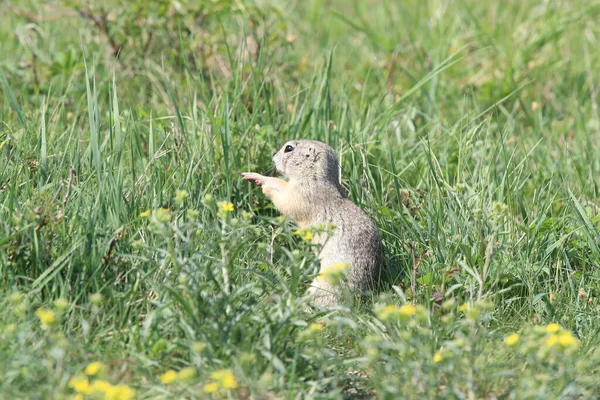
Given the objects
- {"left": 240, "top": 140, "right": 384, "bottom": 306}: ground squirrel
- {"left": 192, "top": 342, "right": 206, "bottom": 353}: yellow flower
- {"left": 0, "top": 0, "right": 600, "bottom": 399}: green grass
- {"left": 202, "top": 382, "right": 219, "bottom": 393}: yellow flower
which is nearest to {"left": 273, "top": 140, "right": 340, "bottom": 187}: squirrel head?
{"left": 240, "top": 140, "right": 384, "bottom": 306}: ground squirrel

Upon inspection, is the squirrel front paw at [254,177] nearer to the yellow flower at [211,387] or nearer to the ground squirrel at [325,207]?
the ground squirrel at [325,207]

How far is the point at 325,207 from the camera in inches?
196

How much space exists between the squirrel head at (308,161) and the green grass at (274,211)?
0.67 ft

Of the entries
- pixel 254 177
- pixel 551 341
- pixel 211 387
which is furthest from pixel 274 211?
pixel 551 341

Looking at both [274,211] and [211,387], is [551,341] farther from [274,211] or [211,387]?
[274,211]

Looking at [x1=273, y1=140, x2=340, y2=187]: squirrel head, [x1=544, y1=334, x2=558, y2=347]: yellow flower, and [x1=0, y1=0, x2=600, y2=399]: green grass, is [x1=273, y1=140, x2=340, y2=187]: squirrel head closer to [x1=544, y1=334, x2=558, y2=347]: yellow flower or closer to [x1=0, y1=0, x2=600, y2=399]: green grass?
[x1=0, y1=0, x2=600, y2=399]: green grass

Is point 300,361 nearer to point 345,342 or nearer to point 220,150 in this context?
point 345,342

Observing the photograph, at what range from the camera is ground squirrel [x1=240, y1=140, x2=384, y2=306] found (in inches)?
184

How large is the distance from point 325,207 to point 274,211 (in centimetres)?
49

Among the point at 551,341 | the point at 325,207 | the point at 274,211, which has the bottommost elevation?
the point at 274,211

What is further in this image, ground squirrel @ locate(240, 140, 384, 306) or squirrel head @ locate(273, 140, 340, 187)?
squirrel head @ locate(273, 140, 340, 187)

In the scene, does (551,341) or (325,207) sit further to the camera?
(325,207)

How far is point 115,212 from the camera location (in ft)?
13.8

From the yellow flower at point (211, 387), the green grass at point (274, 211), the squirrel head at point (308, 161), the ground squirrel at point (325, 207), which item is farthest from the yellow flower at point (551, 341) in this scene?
the squirrel head at point (308, 161)
